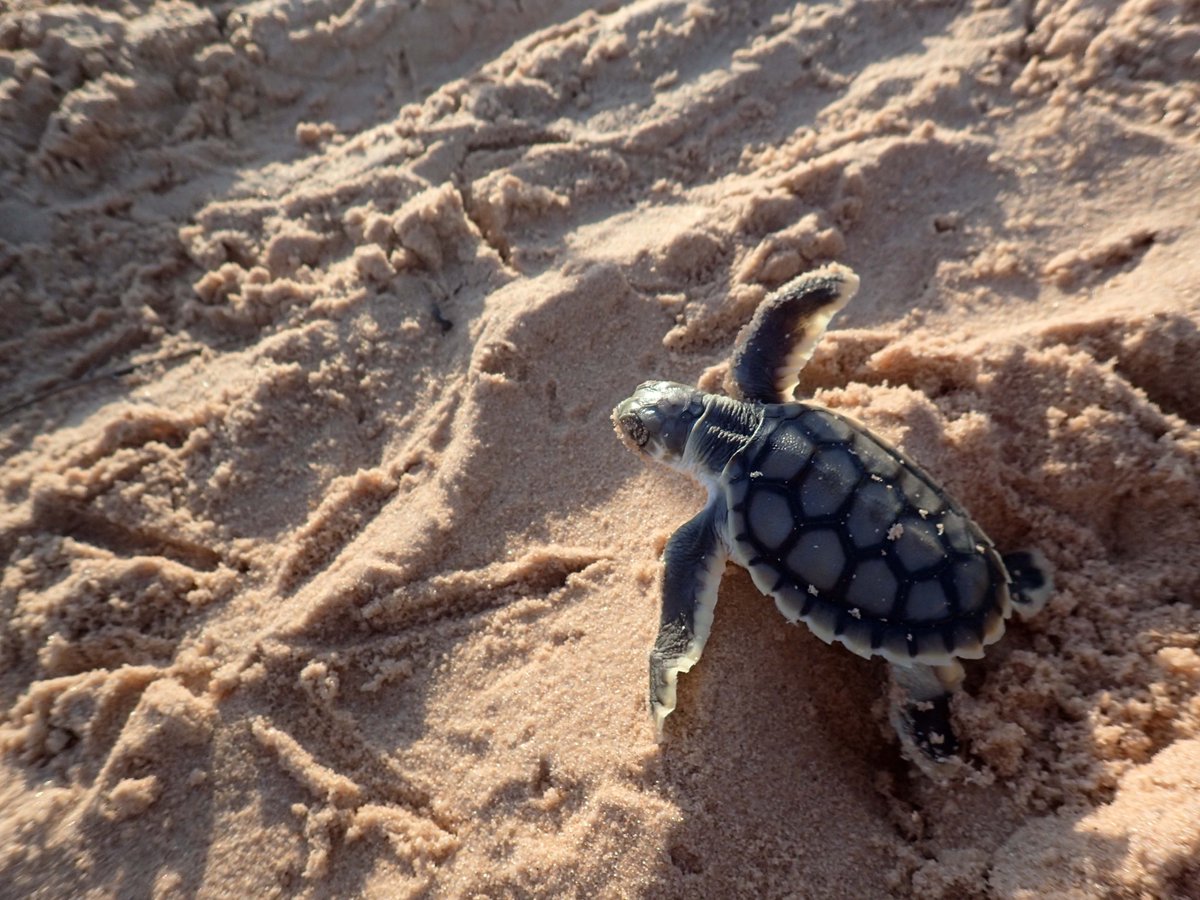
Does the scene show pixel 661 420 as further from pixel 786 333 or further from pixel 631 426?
pixel 786 333

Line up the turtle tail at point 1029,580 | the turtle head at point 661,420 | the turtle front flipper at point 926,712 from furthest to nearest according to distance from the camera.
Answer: the turtle head at point 661,420, the turtle tail at point 1029,580, the turtle front flipper at point 926,712

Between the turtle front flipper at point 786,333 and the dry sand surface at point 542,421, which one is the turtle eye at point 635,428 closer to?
the dry sand surface at point 542,421

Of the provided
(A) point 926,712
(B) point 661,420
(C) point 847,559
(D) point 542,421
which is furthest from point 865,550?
(D) point 542,421

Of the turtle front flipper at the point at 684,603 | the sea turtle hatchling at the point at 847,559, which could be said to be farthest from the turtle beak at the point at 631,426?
the turtle front flipper at the point at 684,603

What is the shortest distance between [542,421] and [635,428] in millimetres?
450

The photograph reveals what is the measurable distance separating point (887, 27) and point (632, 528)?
2828 millimetres

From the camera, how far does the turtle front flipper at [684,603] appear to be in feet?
6.11

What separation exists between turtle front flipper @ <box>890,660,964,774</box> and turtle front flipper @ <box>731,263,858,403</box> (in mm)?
961

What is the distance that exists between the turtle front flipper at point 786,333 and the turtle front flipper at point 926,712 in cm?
96

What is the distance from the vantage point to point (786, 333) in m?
2.30

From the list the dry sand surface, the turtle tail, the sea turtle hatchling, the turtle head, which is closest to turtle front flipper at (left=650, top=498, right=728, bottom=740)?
the sea turtle hatchling

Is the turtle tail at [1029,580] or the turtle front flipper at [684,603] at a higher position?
the turtle front flipper at [684,603]

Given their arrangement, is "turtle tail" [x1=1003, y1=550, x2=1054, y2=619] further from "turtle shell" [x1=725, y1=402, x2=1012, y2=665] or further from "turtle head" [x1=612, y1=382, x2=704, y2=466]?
"turtle head" [x1=612, y1=382, x2=704, y2=466]

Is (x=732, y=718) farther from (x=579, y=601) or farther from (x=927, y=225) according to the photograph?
(x=927, y=225)
